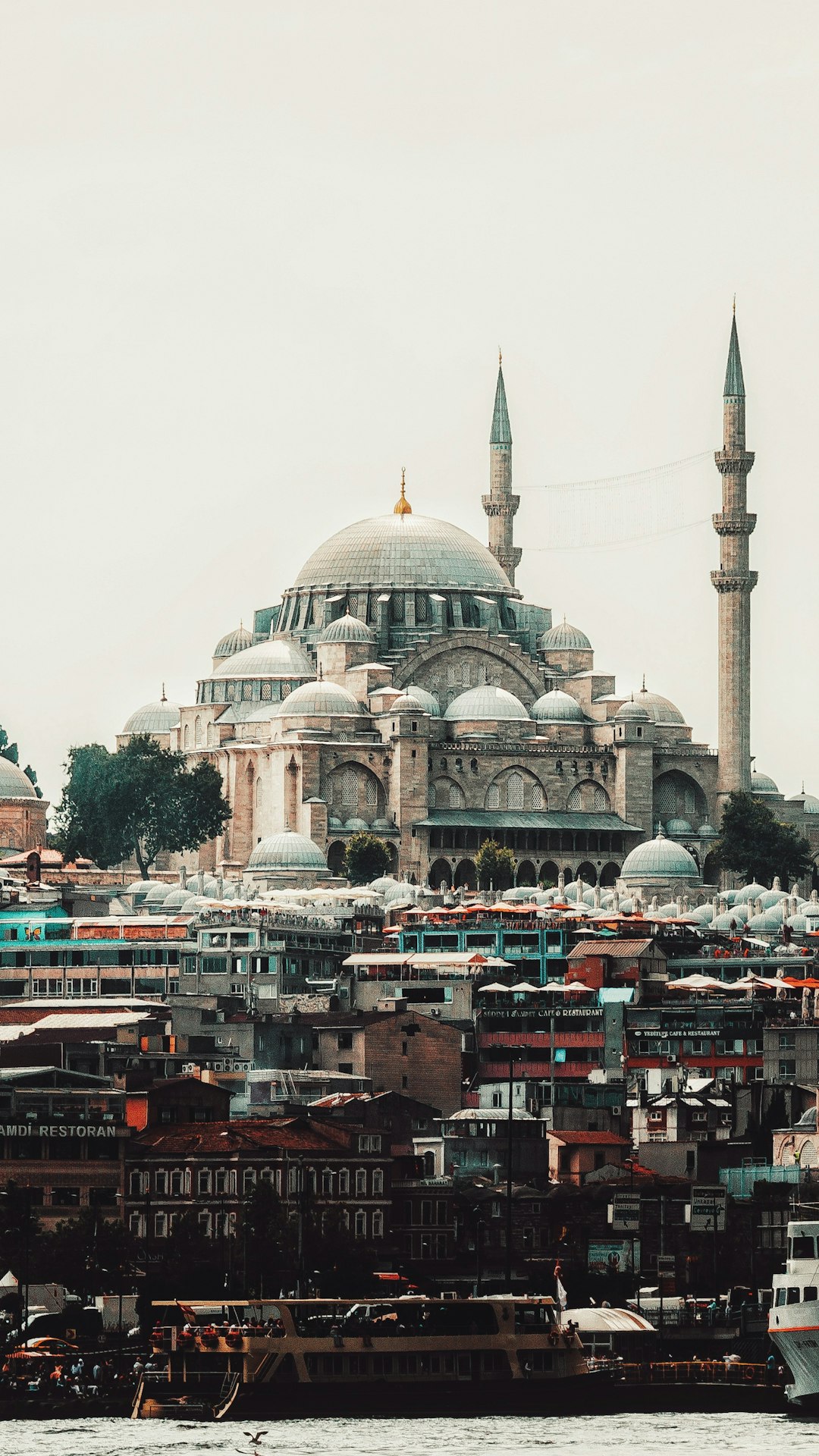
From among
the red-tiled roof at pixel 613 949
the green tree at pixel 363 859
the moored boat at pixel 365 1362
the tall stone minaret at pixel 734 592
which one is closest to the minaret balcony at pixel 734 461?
the tall stone minaret at pixel 734 592

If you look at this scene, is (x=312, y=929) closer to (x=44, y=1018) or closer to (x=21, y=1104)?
(x=44, y=1018)

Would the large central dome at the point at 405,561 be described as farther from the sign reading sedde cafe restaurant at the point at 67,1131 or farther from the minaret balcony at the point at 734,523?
the sign reading sedde cafe restaurant at the point at 67,1131

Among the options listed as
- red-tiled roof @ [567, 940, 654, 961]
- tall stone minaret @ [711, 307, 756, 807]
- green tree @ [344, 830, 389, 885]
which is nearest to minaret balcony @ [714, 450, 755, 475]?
tall stone minaret @ [711, 307, 756, 807]

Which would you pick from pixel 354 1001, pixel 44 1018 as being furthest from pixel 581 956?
pixel 44 1018

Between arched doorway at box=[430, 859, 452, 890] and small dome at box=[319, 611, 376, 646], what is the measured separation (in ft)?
40.2

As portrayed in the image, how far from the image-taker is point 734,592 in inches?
6009

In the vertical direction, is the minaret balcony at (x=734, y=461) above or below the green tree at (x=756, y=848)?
above

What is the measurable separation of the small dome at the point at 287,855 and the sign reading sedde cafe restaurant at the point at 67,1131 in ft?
183

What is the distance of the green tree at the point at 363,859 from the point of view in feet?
478

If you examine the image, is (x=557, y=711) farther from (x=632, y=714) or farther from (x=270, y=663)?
(x=270, y=663)

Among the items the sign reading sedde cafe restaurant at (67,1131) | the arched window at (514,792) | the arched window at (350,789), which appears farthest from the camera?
the arched window at (514,792)

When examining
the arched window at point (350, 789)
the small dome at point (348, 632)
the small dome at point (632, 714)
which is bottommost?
the arched window at point (350, 789)

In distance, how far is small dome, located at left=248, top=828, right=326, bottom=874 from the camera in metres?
143

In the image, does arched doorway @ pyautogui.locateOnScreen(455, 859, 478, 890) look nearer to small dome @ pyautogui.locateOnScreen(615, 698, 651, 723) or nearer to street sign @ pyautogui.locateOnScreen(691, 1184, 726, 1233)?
small dome @ pyautogui.locateOnScreen(615, 698, 651, 723)
